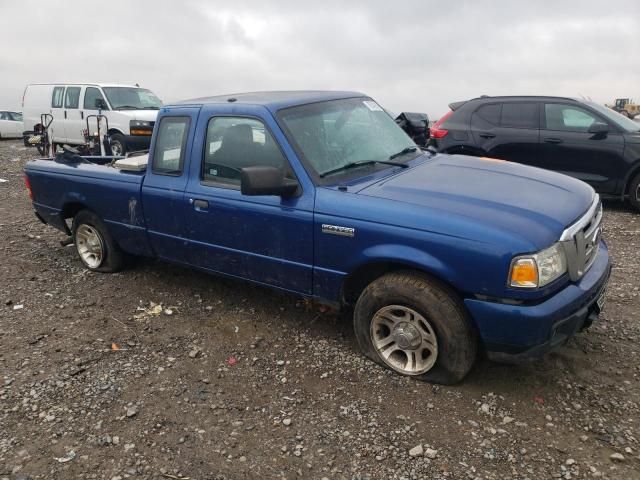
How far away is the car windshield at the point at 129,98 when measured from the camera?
12602 mm

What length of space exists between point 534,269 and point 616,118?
235 inches

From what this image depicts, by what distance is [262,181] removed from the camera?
10.4 feet

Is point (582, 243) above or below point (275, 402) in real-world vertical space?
above

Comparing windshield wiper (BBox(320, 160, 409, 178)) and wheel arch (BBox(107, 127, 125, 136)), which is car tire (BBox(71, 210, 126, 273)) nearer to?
windshield wiper (BBox(320, 160, 409, 178))

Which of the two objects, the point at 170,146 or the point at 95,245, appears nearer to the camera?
the point at 170,146

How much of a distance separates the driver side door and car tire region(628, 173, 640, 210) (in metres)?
5.85

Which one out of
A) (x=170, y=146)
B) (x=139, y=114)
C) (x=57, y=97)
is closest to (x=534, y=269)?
(x=170, y=146)

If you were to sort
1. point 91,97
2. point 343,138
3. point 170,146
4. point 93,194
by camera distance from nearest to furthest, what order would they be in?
point 343,138
point 170,146
point 93,194
point 91,97

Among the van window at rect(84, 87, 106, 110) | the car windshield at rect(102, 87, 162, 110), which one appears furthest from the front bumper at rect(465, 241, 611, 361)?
the van window at rect(84, 87, 106, 110)

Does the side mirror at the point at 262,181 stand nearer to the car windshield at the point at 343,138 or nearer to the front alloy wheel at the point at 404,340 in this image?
the car windshield at the point at 343,138

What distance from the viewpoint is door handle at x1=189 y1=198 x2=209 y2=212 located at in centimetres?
390

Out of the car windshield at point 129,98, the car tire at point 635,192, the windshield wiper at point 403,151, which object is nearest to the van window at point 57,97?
the car windshield at point 129,98

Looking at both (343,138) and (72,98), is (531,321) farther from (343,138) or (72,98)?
(72,98)

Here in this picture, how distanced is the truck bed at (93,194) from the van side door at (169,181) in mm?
174
